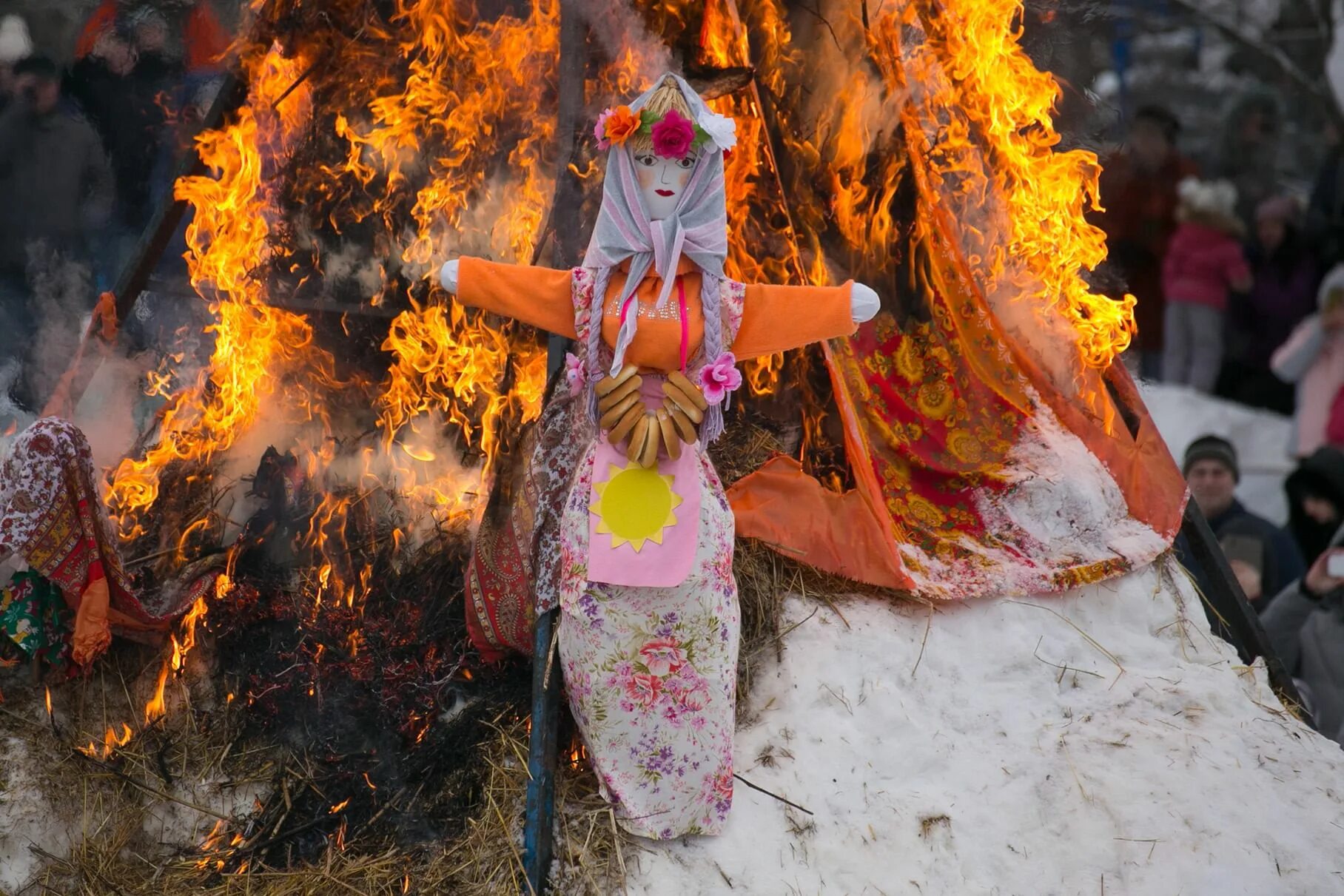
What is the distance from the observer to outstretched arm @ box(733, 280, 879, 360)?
3.58m

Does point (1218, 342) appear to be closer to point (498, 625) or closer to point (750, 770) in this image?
point (750, 770)

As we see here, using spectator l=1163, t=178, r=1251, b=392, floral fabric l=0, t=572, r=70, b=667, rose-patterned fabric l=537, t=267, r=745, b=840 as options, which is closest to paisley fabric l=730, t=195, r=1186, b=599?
rose-patterned fabric l=537, t=267, r=745, b=840

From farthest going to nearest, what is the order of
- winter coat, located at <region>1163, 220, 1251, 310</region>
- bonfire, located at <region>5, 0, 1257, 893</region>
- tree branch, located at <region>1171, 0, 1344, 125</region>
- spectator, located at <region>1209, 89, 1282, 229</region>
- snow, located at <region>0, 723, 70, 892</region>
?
tree branch, located at <region>1171, 0, 1344, 125</region> < spectator, located at <region>1209, 89, 1282, 229</region> < winter coat, located at <region>1163, 220, 1251, 310</region> < bonfire, located at <region>5, 0, 1257, 893</region> < snow, located at <region>0, 723, 70, 892</region>

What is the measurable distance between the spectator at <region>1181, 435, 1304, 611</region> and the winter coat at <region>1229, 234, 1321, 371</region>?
2.37 ft

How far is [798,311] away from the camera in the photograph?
3.59 metres

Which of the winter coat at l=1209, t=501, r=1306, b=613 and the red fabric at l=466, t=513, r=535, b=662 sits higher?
the red fabric at l=466, t=513, r=535, b=662

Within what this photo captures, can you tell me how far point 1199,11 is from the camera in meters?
7.16

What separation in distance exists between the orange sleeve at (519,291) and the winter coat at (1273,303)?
13.0 ft

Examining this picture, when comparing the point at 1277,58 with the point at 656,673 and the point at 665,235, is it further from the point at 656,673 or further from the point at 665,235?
the point at 656,673

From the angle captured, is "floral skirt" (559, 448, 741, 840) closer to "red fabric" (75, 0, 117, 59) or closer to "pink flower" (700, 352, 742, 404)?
"pink flower" (700, 352, 742, 404)

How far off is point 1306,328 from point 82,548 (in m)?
5.11

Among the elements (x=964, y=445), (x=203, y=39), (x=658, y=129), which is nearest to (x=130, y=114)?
(x=203, y=39)

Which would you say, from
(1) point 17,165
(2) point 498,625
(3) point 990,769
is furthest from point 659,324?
(1) point 17,165

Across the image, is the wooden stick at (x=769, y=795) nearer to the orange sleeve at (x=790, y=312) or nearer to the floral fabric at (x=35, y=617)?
A: the orange sleeve at (x=790, y=312)
